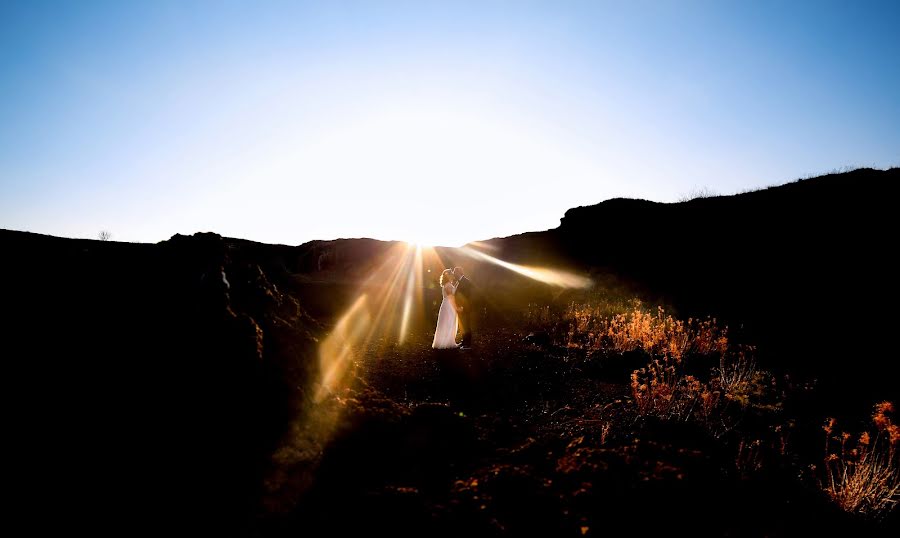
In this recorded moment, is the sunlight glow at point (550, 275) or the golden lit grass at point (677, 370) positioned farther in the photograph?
A: the sunlight glow at point (550, 275)

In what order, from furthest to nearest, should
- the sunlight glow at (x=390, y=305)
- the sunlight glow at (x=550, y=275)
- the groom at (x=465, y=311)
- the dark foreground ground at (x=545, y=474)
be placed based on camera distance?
the sunlight glow at (x=550, y=275)
the groom at (x=465, y=311)
the sunlight glow at (x=390, y=305)
the dark foreground ground at (x=545, y=474)

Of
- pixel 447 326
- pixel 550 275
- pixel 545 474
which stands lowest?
pixel 447 326

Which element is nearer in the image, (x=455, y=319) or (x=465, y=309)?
(x=465, y=309)

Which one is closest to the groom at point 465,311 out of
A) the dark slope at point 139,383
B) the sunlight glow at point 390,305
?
the sunlight glow at point 390,305

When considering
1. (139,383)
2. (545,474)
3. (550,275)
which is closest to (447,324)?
(545,474)

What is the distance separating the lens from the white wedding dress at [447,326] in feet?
28.7

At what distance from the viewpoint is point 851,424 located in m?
3.93

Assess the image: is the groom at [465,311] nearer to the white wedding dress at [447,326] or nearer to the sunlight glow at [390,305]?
the white wedding dress at [447,326]

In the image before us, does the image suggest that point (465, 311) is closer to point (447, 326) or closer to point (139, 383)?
point (447, 326)

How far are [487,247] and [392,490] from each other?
22060mm

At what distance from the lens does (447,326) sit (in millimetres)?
8906

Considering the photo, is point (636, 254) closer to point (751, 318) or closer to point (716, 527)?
point (751, 318)

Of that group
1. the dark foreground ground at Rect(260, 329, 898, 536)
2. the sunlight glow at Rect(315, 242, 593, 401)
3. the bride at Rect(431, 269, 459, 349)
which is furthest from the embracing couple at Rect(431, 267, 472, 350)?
the dark foreground ground at Rect(260, 329, 898, 536)

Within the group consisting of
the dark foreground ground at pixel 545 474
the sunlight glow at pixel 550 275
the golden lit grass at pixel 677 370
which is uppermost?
the sunlight glow at pixel 550 275
